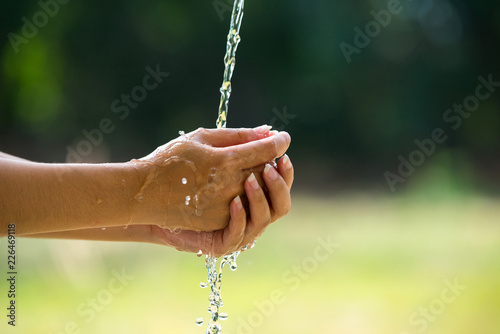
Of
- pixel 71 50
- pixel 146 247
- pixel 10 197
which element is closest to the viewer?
pixel 10 197

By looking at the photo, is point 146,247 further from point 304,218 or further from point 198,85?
point 198,85

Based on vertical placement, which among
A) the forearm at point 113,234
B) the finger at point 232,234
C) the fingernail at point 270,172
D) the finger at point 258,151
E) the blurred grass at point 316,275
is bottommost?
the blurred grass at point 316,275

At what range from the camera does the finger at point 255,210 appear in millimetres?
1345

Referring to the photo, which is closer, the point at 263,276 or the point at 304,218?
the point at 263,276

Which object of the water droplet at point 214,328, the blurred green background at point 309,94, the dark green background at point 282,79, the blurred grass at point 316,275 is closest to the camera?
the water droplet at point 214,328

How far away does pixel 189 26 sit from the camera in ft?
18.7

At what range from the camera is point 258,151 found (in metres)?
1.37

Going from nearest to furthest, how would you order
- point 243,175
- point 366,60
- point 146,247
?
point 243,175 < point 146,247 < point 366,60

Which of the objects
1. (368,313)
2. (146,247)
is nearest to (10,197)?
(368,313)

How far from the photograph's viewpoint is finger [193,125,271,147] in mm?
1382

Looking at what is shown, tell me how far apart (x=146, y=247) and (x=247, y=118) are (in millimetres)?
1723

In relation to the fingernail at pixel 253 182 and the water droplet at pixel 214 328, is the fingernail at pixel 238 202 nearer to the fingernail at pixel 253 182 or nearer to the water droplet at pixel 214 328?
the fingernail at pixel 253 182

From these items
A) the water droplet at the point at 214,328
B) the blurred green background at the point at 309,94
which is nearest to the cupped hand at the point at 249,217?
the water droplet at the point at 214,328

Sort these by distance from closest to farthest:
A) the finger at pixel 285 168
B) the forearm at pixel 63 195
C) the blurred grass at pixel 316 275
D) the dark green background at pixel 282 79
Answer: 1. the forearm at pixel 63 195
2. the finger at pixel 285 168
3. the blurred grass at pixel 316 275
4. the dark green background at pixel 282 79
